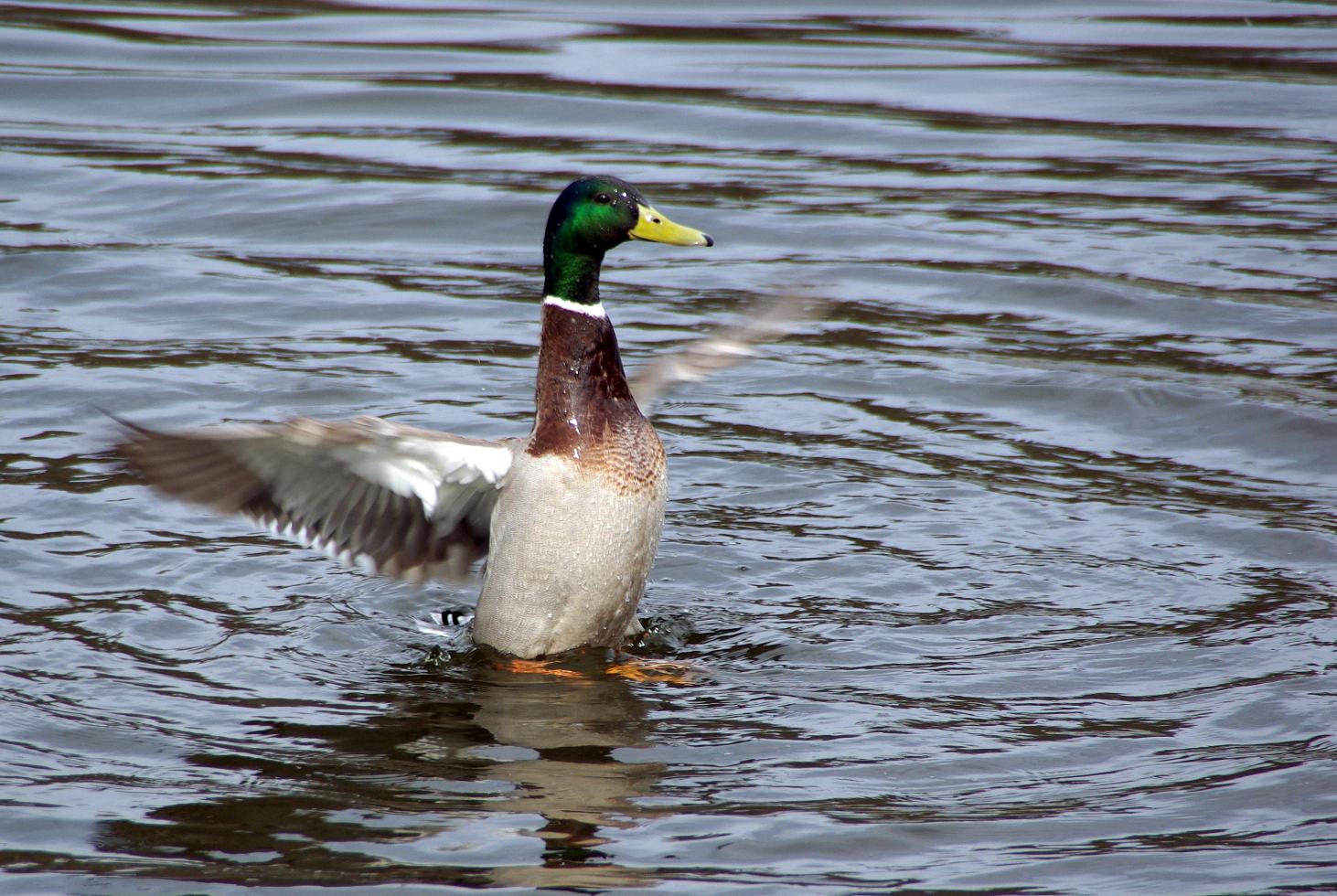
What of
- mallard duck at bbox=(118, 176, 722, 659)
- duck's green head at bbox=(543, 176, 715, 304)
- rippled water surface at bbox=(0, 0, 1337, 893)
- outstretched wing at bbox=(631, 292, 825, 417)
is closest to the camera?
rippled water surface at bbox=(0, 0, 1337, 893)

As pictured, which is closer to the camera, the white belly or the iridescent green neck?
the white belly

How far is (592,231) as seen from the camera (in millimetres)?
5809

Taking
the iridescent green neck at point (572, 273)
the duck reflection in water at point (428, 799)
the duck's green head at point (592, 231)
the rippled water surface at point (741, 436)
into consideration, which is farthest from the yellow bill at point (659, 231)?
the duck reflection in water at point (428, 799)

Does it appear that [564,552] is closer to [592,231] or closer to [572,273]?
[572,273]

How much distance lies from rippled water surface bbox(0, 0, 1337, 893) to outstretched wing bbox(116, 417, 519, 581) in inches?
13.7

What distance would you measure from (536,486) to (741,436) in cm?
232

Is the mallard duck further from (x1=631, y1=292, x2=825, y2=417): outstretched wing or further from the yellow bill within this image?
(x1=631, y1=292, x2=825, y2=417): outstretched wing

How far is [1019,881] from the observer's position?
424cm

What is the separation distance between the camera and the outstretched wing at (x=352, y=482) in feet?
17.2

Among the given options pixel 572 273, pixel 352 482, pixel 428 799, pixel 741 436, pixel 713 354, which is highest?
pixel 572 273

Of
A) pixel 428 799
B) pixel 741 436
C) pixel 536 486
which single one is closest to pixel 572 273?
pixel 536 486

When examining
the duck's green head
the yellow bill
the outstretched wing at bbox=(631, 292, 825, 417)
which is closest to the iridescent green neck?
the duck's green head

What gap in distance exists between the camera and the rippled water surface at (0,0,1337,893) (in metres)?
4.59

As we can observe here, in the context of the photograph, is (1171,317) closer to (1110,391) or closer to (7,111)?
(1110,391)
